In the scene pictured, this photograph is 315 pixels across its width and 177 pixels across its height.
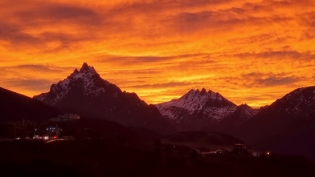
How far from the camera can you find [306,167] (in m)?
189

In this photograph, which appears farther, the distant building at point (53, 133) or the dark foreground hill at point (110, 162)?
the distant building at point (53, 133)

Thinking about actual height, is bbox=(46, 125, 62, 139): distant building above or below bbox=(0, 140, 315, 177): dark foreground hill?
above

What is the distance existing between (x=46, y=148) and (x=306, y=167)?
9821cm

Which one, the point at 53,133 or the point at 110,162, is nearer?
the point at 110,162

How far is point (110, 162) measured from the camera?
11431 cm

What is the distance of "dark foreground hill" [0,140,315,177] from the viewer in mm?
98438

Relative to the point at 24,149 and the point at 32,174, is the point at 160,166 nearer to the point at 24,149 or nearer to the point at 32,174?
the point at 24,149

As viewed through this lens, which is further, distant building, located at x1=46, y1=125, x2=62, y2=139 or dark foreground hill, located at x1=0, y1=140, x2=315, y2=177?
distant building, located at x1=46, y1=125, x2=62, y2=139

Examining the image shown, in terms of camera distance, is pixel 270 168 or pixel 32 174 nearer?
pixel 32 174

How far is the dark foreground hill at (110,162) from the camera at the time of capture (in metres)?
98.4

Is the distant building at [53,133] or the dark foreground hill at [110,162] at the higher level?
the distant building at [53,133]

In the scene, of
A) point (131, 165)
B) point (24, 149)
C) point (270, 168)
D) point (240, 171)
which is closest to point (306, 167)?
point (270, 168)

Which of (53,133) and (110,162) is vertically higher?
(53,133)

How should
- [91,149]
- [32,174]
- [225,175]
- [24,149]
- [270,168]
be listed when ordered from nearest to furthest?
[32,174]
[24,149]
[91,149]
[225,175]
[270,168]
